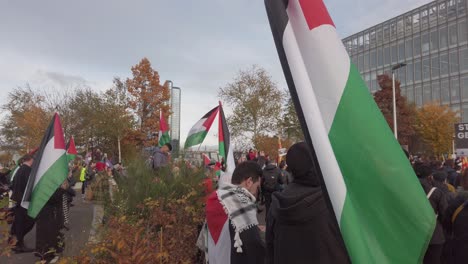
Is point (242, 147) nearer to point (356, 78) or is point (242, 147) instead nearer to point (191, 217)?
point (191, 217)

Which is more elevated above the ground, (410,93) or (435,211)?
(410,93)

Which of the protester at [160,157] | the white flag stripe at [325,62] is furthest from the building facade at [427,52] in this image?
the white flag stripe at [325,62]

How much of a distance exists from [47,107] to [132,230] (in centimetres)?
4269

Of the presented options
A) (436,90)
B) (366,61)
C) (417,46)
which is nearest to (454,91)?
(436,90)

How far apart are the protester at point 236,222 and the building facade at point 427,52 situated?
2340 inches

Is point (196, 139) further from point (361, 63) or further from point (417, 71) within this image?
point (361, 63)

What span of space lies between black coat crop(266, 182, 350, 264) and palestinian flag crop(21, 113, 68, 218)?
478 cm

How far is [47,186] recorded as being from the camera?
6340mm

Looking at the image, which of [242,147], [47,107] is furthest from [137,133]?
[242,147]

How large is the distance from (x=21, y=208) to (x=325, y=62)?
8.95 meters

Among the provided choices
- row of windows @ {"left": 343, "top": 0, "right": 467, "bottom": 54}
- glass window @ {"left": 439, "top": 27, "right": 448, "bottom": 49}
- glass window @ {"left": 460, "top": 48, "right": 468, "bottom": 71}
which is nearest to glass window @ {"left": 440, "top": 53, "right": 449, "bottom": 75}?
glass window @ {"left": 439, "top": 27, "right": 448, "bottom": 49}

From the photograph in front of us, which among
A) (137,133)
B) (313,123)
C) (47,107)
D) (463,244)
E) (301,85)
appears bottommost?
(463,244)

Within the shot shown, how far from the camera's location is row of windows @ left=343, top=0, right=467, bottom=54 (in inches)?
2239

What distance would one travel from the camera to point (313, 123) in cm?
157
